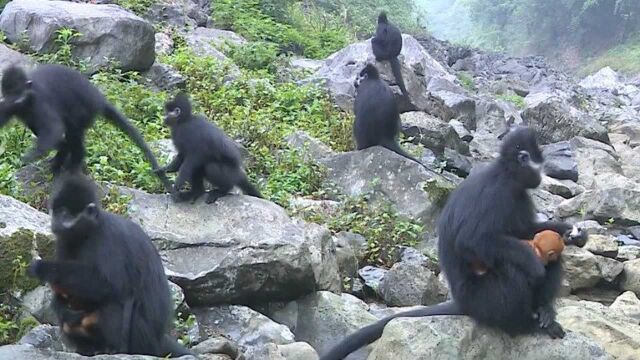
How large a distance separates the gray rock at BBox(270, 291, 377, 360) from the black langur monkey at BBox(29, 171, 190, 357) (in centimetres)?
207

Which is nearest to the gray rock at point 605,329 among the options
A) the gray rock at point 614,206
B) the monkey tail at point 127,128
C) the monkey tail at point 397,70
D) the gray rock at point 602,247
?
the gray rock at point 602,247

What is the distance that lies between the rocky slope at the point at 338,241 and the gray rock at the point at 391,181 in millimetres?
20

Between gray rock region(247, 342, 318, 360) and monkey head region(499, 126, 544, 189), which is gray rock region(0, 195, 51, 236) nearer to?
gray rock region(247, 342, 318, 360)

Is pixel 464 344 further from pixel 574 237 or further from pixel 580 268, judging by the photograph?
pixel 580 268

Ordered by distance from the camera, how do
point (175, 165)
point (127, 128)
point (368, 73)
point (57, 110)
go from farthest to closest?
point (368, 73) → point (127, 128) → point (175, 165) → point (57, 110)

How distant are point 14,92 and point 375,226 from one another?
4.29 metres

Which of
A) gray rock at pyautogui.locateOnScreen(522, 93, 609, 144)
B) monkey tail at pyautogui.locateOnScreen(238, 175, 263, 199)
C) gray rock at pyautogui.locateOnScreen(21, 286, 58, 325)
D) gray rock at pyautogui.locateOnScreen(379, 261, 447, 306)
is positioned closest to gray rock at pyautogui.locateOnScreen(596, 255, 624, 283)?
gray rock at pyautogui.locateOnScreen(379, 261, 447, 306)

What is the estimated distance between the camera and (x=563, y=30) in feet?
203

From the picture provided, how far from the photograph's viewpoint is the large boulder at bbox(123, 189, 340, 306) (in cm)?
703

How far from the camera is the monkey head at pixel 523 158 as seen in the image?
5566 millimetres

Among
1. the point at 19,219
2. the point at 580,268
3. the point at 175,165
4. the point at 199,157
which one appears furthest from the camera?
the point at 580,268

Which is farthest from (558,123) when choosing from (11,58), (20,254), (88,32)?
(20,254)

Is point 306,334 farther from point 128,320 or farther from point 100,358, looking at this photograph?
point 100,358

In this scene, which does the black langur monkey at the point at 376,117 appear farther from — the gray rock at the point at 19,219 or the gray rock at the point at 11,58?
the gray rock at the point at 19,219
